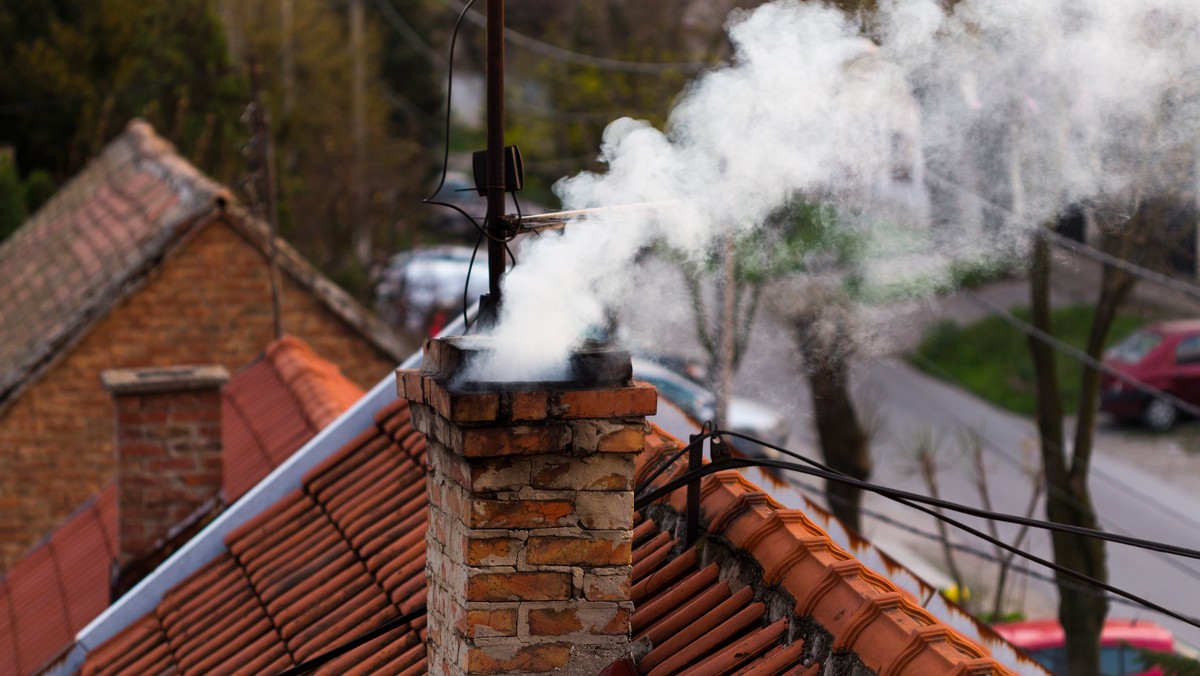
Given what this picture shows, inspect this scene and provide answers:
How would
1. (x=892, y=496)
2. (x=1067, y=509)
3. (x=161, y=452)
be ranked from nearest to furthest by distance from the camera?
(x=892, y=496), (x=161, y=452), (x=1067, y=509)

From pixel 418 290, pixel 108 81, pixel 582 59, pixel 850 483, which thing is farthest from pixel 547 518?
pixel 418 290

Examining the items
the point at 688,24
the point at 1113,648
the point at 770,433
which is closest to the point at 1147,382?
the point at 770,433

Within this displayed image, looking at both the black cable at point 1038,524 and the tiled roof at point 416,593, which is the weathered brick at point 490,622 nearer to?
the tiled roof at point 416,593

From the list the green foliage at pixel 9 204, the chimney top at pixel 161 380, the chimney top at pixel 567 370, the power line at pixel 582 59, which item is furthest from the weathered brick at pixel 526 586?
the green foliage at pixel 9 204

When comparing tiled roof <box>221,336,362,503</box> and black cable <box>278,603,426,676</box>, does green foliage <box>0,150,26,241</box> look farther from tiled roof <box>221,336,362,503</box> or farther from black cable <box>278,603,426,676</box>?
black cable <box>278,603,426,676</box>

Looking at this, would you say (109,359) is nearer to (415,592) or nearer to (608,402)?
(415,592)

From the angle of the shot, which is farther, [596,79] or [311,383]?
[596,79]

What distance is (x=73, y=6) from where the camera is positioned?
973 inches

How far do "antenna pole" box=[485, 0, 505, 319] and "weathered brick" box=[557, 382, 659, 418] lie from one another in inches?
20.2

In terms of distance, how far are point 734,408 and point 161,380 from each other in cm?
1224

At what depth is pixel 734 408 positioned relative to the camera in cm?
1898

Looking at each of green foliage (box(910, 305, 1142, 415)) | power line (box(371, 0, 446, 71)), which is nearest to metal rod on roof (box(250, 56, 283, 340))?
green foliage (box(910, 305, 1142, 415))

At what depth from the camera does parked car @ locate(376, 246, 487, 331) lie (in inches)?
1131

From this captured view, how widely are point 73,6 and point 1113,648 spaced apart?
70.9 feet
